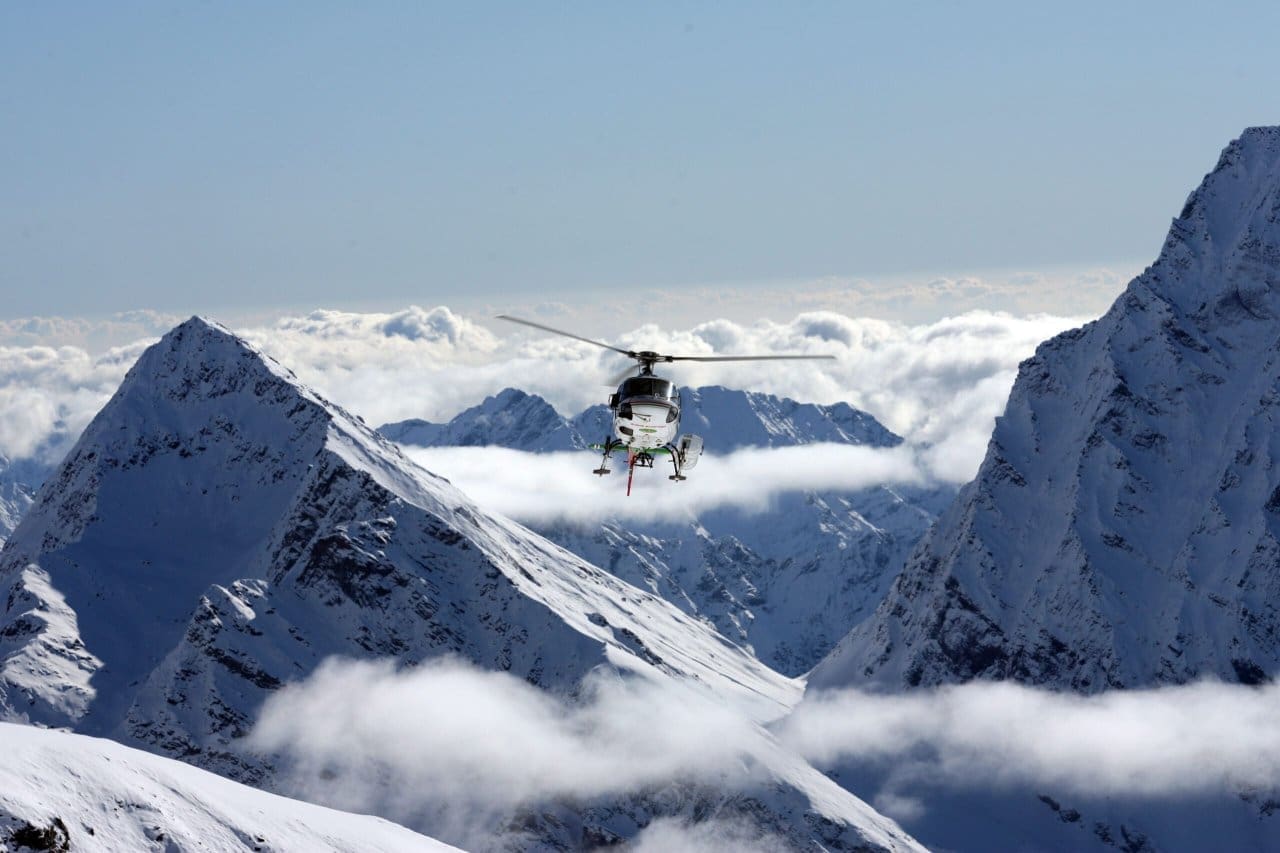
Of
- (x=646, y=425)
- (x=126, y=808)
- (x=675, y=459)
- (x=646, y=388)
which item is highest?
(x=646, y=388)

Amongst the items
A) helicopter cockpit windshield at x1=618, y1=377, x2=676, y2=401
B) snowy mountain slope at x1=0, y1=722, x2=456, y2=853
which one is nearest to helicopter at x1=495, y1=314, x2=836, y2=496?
helicopter cockpit windshield at x1=618, y1=377, x2=676, y2=401

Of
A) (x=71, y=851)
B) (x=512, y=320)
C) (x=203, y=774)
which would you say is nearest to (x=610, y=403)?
(x=512, y=320)

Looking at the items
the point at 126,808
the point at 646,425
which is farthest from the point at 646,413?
the point at 126,808

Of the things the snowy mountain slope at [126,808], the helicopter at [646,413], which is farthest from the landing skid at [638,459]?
the snowy mountain slope at [126,808]

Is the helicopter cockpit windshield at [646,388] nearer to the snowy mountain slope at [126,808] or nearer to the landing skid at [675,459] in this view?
the landing skid at [675,459]

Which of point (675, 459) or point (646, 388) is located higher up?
point (646, 388)

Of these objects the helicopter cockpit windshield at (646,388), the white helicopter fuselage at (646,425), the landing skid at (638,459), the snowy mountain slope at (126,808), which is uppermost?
the helicopter cockpit windshield at (646,388)

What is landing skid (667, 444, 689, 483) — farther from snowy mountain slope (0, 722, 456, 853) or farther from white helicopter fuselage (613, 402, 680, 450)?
snowy mountain slope (0, 722, 456, 853)

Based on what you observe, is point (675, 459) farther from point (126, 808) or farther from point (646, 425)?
point (126, 808)
